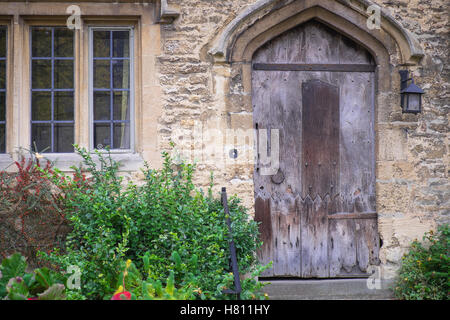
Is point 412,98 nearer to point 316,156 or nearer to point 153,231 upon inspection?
point 316,156

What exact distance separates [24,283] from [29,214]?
1.77 meters

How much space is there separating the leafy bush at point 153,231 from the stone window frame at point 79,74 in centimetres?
25

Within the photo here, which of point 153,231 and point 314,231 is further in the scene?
point 314,231

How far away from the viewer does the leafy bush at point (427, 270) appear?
466 cm

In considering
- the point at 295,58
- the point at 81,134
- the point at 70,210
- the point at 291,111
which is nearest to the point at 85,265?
the point at 70,210

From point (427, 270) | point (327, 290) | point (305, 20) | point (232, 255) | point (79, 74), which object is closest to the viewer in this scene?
point (232, 255)

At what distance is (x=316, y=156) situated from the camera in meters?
5.38

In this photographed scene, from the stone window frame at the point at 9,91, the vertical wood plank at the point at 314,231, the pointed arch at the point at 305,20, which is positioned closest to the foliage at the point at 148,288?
the vertical wood plank at the point at 314,231

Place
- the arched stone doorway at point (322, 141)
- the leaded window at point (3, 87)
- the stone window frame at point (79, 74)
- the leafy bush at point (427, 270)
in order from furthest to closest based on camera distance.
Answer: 1. the arched stone doorway at point (322, 141)
2. the leaded window at point (3, 87)
3. the stone window frame at point (79, 74)
4. the leafy bush at point (427, 270)
